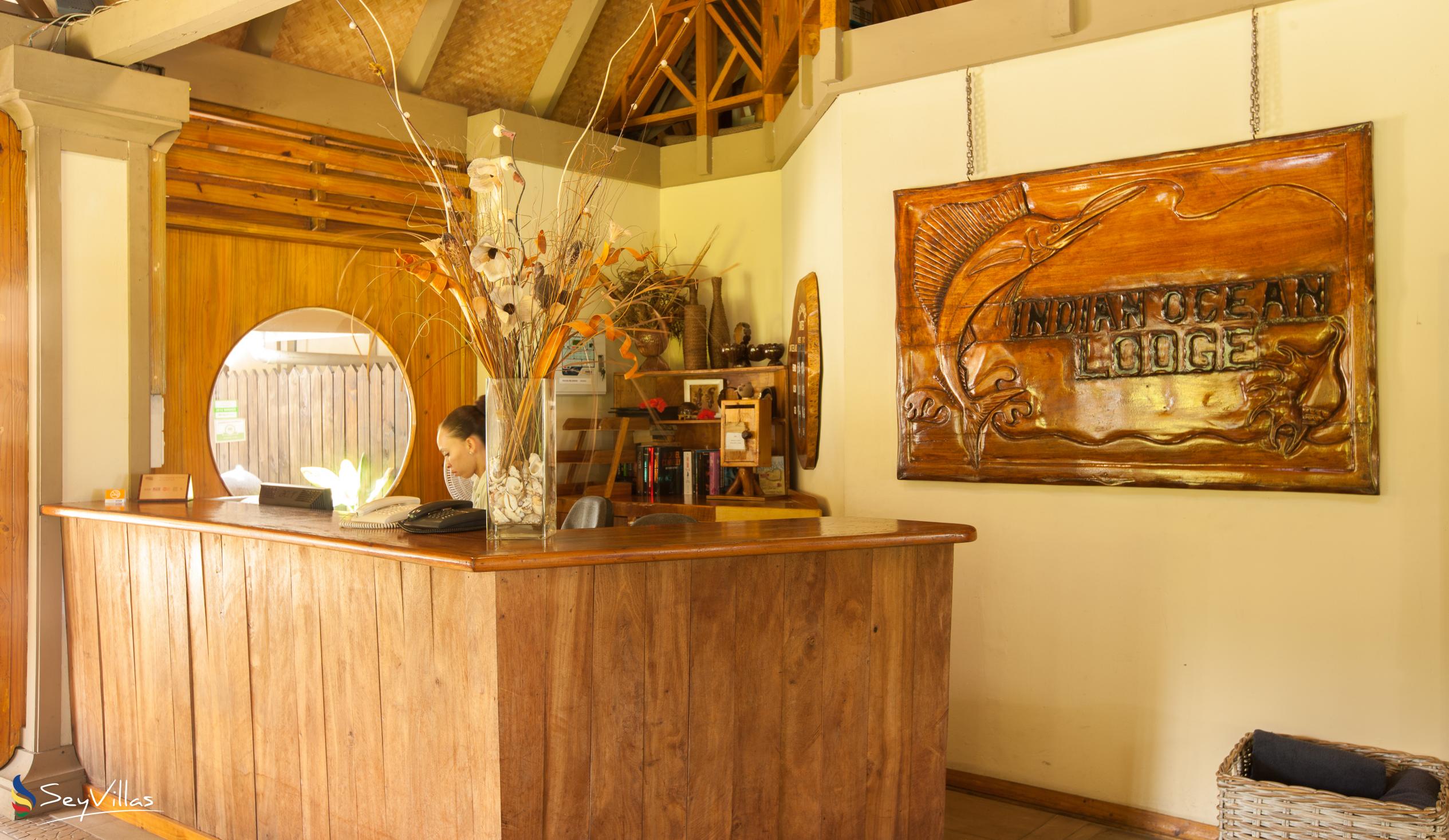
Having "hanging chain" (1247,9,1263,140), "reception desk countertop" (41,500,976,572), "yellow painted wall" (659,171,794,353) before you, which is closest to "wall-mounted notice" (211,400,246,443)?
"reception desk countertop" (41,500,976,572)

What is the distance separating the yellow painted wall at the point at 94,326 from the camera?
13.6 feet

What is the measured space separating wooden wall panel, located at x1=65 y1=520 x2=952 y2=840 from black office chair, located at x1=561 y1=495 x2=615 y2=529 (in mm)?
1256

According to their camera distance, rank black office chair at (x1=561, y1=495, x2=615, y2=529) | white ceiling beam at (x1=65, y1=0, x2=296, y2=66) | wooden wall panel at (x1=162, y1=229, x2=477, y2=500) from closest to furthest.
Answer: white ceiling beam at (x1=65, y1=0, x2=296, y2=66)
black office chair at (x1=561, y1=495, x2=615, y2=529)
wooden wall panel at (x1=162, y1=229, x2=477, y2=500)

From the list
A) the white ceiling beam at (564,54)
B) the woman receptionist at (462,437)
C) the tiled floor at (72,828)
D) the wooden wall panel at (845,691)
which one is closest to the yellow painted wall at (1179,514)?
the wooden wall panel at (845,691)

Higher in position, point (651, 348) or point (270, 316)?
point (270, 316)

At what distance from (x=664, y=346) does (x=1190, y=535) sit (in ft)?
10.5

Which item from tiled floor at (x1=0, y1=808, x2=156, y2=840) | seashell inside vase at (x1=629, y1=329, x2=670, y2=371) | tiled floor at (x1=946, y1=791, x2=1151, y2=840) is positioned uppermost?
seashell inside vase at (x1=629, y1=329, x2=670, y2=371)

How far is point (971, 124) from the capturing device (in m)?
4.06

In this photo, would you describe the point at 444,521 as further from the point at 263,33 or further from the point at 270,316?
the point at 263,33

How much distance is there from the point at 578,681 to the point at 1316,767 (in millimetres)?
2352

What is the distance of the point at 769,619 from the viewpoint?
2572mm

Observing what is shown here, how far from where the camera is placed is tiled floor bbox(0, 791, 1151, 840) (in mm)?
3617

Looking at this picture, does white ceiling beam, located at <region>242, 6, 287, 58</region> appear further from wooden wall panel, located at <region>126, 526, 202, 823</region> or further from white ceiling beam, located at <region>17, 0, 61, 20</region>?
wooden wall panel, located at <region>126, 526, 202, 823</region>

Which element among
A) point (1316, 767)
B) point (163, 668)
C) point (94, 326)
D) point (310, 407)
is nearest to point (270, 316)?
point (310, 407)
